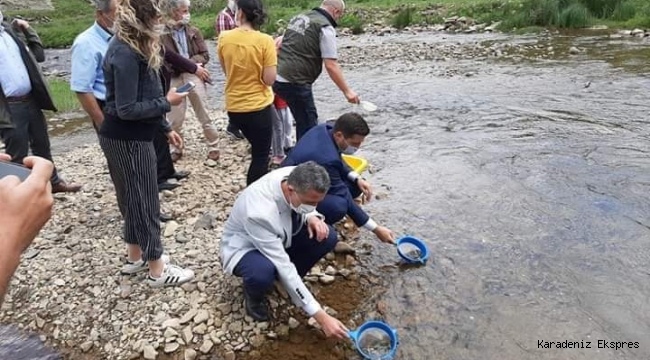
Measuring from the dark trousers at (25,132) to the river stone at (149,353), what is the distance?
2.42 meters

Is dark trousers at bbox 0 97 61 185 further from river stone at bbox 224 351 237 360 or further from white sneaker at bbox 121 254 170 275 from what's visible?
river stone at bbox 224 351 237 360

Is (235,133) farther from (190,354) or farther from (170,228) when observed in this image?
(190,354)

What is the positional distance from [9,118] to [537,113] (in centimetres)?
726

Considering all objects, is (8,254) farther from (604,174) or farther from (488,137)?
(488,137)

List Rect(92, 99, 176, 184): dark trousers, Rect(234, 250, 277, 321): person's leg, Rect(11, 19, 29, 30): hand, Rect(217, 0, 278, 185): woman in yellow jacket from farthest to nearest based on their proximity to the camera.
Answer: Rect(92, 99, 176, 184): dark trousers
Rect(11, 19, 29, 30): hand
Rect(217, 0, 278, 185): woman in yellow jacket
Rect(234, 250, 277, 321): person's leg

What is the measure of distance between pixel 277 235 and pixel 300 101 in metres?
2.57

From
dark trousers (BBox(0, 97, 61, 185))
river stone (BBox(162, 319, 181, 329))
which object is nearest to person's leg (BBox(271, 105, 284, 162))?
dark trousers (BBox(0, 97, 61, 185))

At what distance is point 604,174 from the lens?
5879 mm

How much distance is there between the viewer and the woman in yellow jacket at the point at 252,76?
15.1 feet

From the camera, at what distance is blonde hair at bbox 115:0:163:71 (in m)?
3.05

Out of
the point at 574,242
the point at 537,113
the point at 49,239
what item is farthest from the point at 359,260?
the point at 537,113

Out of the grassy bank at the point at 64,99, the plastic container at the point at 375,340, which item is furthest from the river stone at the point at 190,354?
the grassy bank at the point at 64,99

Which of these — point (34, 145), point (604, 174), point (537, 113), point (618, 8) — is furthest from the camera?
point (618, 8)

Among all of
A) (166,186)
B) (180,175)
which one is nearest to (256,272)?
(166,186)
